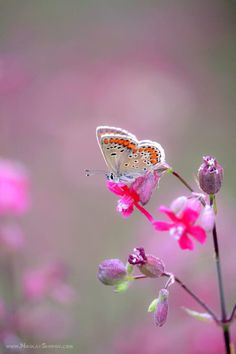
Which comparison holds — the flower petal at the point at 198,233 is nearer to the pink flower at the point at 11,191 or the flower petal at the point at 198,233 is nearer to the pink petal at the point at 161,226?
the pink petal at the point at 161,226

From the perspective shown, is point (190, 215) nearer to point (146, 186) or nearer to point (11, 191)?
point (146, 186)

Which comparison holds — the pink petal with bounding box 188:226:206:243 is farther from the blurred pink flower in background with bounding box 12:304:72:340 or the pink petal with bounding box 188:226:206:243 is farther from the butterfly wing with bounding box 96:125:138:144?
the blurred pink flower in background with bounding box 12:304:72:340

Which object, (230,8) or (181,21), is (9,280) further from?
(230,8)

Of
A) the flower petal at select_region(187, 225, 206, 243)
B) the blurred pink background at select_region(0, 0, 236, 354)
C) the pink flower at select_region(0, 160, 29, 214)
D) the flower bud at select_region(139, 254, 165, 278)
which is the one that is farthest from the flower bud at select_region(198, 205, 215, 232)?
the pink flower at select_region(0, 160, 29, 214)

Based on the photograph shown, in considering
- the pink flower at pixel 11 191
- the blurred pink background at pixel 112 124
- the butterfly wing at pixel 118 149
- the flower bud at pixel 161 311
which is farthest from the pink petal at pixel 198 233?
the pink flower at pixel 11 191

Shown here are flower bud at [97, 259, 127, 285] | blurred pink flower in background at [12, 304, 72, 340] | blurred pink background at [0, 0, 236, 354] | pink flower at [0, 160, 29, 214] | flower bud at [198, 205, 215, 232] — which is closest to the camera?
flower bud at [198, 205, 215, 232]

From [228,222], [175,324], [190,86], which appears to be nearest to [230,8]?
[190,86]

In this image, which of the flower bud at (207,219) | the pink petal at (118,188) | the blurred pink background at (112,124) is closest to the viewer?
the flower bud at (207,219)

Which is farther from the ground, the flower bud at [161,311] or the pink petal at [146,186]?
the pink petal at [146,186]
